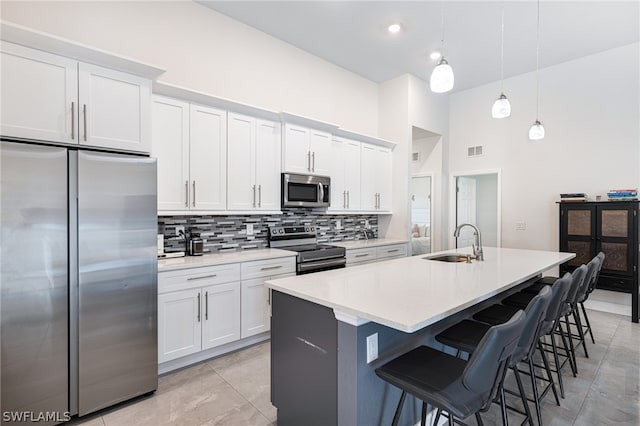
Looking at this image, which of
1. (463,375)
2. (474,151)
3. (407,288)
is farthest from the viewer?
(474,151)

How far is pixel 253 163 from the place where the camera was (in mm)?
3500

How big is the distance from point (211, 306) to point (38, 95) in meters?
1.94

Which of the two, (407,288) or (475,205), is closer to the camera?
(407,288)

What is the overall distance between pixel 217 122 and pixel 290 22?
1.58m

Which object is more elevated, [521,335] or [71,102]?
[71,102]

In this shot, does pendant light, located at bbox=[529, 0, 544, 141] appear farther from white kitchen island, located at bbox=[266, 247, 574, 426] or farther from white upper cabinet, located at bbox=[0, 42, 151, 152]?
white upper cabinet, located at bbox=[0, 42, 151, 152]

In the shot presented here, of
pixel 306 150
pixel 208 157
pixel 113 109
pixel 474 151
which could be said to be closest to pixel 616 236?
pixel 474 151

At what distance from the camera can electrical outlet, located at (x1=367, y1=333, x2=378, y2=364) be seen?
150cm

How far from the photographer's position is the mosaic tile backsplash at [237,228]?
3.14 metres

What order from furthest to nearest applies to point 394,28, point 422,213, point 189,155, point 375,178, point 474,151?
point 422,213 → point 474,151 → point 375,178 → point 394,28 → point 189,155

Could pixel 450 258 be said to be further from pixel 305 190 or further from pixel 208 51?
pixel 208 51

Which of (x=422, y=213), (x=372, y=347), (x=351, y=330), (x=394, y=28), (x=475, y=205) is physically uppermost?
(x=394, y=28)

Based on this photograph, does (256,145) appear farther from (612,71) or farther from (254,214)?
(612,71)

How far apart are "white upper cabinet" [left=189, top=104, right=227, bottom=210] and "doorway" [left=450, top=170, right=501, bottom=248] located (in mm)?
4471
